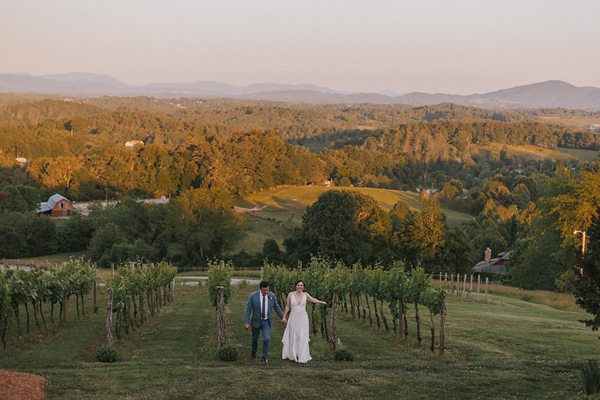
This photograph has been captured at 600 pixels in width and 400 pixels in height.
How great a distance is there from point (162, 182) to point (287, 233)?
33822 mm

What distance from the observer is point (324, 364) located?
52.9 ft

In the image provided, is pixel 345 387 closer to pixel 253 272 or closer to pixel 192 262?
pixel 253 272

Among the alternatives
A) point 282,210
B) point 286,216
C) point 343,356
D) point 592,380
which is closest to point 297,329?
point 343,356

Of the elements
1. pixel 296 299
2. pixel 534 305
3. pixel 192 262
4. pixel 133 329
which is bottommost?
pixel 192 262

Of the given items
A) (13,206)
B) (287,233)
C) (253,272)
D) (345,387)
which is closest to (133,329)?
(345,387)

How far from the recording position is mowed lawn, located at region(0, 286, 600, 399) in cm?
1284

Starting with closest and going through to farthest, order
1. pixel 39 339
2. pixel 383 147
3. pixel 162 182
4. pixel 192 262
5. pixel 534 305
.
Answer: pixel 39 339 < pixel 534 305 < pixel 192 262 < pixel 162 182 < pixel 383 147

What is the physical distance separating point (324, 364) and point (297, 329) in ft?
3.86

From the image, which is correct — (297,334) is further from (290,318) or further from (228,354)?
(228,354)

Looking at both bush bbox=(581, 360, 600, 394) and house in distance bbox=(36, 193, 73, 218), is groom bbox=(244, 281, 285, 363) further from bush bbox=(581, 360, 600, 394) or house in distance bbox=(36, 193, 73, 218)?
house in distance bbox=(36, 193, 73, 218)

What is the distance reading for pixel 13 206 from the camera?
3401 inches

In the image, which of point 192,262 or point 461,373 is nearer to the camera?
point 461,373

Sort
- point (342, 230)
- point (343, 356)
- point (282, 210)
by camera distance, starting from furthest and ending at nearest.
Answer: point (282, 210) → point (342, 230) → point (343, 356)

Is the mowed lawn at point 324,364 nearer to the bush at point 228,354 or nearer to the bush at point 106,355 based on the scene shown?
the bush at point 228,354
